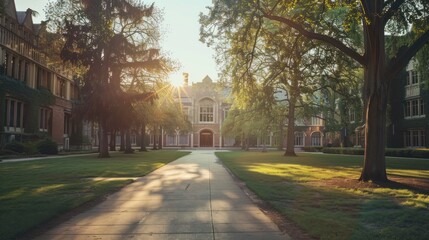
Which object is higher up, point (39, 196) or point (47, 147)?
point (47, 147)

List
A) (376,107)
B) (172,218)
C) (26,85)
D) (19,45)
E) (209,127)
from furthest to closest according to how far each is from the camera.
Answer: (209,127) → (26,85) → (19,45) → (376,107) → (172,218)

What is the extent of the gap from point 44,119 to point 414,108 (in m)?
37.3

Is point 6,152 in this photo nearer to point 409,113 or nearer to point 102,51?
point 102,51

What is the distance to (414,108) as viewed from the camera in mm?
39375

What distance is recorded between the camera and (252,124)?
39.4 m

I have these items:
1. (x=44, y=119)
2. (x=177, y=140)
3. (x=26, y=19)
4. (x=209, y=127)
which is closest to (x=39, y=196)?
(x=26, y=19)

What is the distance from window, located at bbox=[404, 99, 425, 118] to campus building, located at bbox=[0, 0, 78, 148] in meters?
33.4

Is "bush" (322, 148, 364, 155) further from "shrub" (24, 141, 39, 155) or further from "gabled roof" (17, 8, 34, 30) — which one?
"gabled roof" (17, 8, 34, 30)

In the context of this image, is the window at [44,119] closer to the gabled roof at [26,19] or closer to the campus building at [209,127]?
the gabled roof at [26,19]

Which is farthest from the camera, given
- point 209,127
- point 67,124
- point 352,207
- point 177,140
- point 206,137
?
point 206,137

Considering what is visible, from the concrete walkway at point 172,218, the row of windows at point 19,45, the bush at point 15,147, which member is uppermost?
the row of windows at point 19,45

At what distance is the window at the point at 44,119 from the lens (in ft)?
132

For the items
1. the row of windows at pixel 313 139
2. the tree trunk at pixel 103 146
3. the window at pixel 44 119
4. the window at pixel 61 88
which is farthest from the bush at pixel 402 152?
the row of windows at pixel 313 139

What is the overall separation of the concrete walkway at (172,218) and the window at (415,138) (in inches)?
1314
